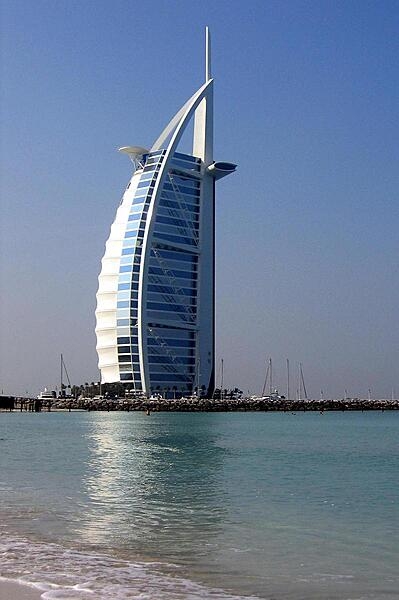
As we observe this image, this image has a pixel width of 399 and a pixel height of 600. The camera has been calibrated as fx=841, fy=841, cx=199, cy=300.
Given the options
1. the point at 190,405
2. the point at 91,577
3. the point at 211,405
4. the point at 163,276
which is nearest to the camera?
the point at 91,577

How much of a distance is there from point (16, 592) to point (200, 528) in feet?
18.6

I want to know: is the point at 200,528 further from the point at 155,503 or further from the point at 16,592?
the point at 16,592

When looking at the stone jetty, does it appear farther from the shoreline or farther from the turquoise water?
the shoreline

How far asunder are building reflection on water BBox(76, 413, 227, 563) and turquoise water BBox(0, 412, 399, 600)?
3 cm

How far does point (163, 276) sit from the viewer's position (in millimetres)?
115125

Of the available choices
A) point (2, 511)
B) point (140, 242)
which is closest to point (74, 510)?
point (2, 511)

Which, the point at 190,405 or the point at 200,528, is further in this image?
the point at 190,405

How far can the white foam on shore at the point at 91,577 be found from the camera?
29.6 ft

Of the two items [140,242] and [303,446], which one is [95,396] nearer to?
[140,242]

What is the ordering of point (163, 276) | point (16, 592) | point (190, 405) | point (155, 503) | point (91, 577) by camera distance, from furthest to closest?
point (163, 276) → point (190, 405) → point (155, 503) → point (91, 577) → point (16, 592)

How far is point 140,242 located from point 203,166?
1985 cm

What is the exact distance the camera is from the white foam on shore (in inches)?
355

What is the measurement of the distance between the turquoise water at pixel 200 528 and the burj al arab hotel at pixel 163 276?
8268cm

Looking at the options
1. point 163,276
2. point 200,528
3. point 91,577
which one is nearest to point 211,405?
point 163,276
